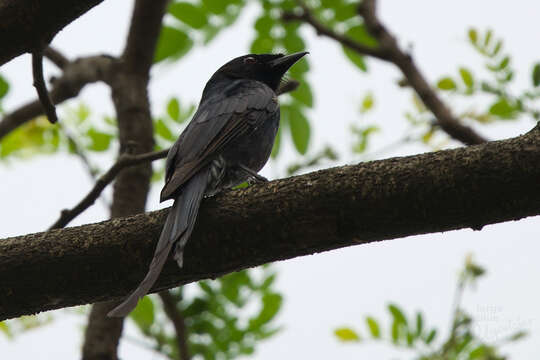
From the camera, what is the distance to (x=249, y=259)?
9.39ft

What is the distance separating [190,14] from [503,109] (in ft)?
7.47

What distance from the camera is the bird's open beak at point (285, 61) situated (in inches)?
206

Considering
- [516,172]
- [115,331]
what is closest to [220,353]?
[115,331]

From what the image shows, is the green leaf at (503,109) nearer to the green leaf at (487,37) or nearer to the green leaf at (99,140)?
the green leaf at (487,37)

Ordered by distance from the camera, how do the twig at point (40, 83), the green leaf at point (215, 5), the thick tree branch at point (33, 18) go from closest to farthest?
the thick tree branch at point (33, 18)
the twig at point (40, 83)
the green leaf at point (215, 5)

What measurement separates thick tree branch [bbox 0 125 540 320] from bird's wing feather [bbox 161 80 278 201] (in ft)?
1.95

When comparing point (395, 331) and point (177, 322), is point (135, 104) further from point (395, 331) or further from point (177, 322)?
point (395, 331)

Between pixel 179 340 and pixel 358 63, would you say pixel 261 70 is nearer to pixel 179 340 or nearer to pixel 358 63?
pixel 358 63

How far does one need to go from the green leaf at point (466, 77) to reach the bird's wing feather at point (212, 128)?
1.36 meters

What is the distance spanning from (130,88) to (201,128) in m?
1.40

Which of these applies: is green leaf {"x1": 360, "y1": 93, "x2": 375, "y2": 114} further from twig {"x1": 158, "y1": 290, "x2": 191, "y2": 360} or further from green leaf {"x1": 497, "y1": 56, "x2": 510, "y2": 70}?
twig {"x1": 158, "y1": 290, "x2": 191, "y2": 360}

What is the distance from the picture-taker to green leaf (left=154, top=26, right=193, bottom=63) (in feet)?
17.3

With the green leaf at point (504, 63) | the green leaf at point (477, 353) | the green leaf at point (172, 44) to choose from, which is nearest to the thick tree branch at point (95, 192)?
the green leaf at point (172, 44)

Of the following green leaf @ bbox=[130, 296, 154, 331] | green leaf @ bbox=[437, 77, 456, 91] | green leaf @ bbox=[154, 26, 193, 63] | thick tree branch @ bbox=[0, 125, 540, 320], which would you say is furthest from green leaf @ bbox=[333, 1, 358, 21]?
thick tree branch @ bbox=[0, 125, 540, 320]
